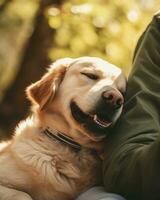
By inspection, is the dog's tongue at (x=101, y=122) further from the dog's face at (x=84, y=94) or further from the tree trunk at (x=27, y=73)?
the tree trunk at (x=27, y=73)

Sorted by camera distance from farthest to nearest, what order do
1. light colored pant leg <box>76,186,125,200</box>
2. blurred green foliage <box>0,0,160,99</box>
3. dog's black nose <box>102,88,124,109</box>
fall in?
blurred green foliage <box>0,0,160,99</box>, dog's black nose <box>102,88,124,109</box>, light colored pant leg <box>76,186,125,200</box>

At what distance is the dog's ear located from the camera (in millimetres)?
3666

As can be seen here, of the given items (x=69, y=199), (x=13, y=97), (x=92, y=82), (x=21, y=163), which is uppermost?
(x=92, y=82)

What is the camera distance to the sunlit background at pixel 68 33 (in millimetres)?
7727

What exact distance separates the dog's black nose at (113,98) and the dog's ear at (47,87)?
1.16ft

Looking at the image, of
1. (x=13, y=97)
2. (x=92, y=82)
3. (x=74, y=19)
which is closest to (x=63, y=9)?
(x=74, y=19)

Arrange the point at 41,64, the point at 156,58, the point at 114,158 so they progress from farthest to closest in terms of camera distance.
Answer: the point at 41,64
the point at 156,58
the point at 114,158

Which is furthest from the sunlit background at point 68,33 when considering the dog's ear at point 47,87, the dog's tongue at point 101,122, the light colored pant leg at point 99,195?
the light colored pant leg at point 99,195

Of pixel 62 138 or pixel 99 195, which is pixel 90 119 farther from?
pixel 99 195

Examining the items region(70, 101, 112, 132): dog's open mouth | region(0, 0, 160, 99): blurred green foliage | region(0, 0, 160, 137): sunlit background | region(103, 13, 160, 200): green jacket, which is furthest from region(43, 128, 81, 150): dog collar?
region(0, 0, 160, 99): blurred green foliage

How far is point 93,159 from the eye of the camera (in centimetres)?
356

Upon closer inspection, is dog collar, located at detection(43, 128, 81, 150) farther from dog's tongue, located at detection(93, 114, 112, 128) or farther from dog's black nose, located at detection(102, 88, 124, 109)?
dog's black nose, located at detection(102, 88, 124, 109)

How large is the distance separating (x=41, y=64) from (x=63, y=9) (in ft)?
2.30

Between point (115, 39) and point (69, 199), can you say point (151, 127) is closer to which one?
point (69, 199)
